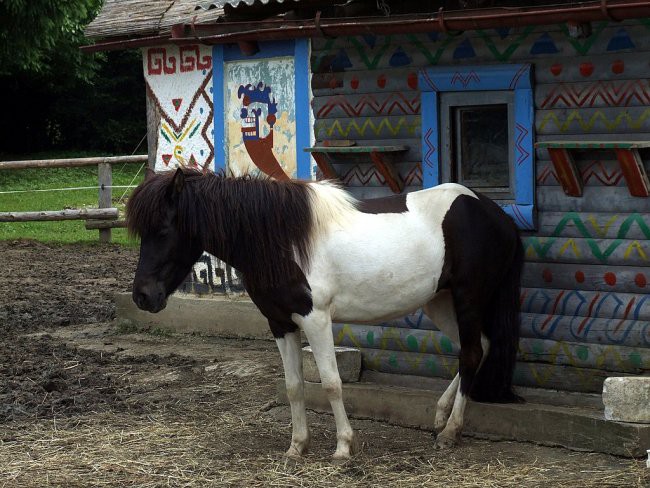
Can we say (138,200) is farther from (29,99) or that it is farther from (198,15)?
(29,99)

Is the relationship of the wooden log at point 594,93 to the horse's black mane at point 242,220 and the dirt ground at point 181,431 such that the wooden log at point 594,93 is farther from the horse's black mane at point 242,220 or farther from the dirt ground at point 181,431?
the dirt ground at point 181,431

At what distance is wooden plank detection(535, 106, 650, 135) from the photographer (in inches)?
247

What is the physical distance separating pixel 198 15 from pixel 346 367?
17.2 feet

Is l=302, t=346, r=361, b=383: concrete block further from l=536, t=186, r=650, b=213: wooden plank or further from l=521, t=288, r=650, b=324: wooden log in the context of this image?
l=536, t=186, r=650, b=213: wooden plank

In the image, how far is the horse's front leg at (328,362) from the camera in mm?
6125

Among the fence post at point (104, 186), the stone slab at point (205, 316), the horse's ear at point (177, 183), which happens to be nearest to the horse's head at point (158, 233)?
the horse's ear at point (177, 183)

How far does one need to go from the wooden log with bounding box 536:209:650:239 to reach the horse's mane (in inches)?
54.8

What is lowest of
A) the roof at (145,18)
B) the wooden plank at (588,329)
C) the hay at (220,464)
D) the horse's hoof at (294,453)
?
the hay at (220,464)

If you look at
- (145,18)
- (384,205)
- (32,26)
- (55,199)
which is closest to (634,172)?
(384,205)

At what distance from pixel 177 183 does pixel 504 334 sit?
2087 millimetres

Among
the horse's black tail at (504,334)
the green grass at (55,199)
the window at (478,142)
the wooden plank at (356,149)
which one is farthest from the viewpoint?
the green grass at (55,199)

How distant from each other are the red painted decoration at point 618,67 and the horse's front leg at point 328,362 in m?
2.13

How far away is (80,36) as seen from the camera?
31000 millimetres

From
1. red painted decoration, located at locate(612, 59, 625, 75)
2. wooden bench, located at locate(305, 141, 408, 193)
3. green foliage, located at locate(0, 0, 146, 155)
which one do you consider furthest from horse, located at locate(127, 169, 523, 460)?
green foliage, located at locate(0, 0, 146, 155)
